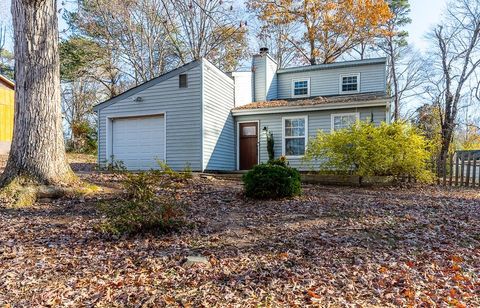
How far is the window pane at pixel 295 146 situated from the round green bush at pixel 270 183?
19.5 ft

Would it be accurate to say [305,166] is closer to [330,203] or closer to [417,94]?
[330,203]

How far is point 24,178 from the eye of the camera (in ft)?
18.2

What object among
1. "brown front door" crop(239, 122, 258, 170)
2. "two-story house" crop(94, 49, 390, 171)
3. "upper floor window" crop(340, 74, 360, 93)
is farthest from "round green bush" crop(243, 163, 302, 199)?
"upper floor window" crop(340, 74, 360, 93)

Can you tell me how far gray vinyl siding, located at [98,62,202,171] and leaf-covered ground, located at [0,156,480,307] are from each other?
5.67m

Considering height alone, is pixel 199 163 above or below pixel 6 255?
above

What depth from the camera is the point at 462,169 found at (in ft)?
32.4

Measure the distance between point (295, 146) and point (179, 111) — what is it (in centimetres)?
426

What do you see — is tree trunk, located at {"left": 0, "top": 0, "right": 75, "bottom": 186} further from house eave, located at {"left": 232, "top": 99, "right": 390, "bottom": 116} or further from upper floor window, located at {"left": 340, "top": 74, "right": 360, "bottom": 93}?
upper floor window, located at {"left": 340, "top": 74, "right": 360, "bottom": 93}

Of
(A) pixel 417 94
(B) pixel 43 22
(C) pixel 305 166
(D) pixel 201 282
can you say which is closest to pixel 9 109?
(B) pixel 43 22

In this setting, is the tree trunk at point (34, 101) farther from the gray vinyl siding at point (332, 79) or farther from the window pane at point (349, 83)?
the window pane at point (349, 83)

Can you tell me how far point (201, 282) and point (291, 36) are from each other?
2122 centimetres

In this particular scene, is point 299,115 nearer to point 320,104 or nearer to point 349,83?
point 320,104

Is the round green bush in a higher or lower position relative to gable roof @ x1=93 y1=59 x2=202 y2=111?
lower

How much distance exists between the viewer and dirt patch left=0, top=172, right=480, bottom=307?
2.74 metres
